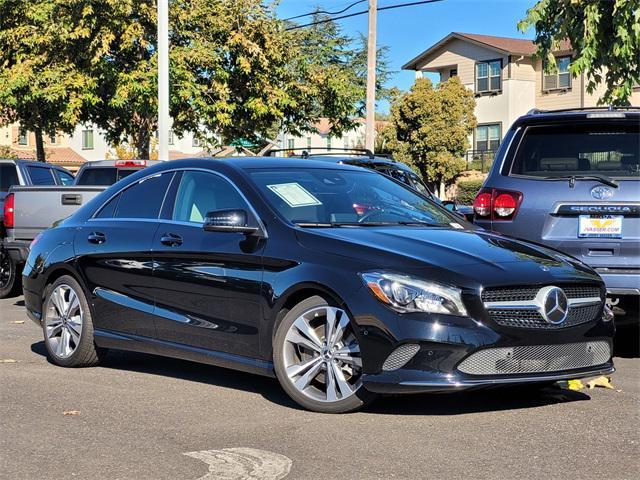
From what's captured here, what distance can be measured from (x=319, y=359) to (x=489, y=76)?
45.1 m

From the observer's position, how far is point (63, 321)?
7.88m

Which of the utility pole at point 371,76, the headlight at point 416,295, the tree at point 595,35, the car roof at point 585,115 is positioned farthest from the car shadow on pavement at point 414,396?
the utility pole at point 371,76

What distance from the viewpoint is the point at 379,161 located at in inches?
480

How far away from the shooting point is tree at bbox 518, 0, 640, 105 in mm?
13266

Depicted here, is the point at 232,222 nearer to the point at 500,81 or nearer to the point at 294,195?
the point at 294,195

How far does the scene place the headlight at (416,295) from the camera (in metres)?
5.63

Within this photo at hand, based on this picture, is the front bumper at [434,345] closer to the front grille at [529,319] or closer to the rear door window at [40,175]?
the front grille at [529,319]

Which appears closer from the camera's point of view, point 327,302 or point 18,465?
point 18,465

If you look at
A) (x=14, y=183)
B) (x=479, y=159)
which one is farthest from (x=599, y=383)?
(x=479, y=159)

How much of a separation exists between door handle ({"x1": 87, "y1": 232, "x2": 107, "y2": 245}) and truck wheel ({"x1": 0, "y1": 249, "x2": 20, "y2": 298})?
584 centimetres

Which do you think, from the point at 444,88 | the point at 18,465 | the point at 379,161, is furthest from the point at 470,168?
the point at 18,465

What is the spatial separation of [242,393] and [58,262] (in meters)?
2.16

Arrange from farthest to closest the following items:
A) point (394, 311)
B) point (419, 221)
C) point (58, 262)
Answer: point (58, 262) → point (419, 221) → point (394, 311)

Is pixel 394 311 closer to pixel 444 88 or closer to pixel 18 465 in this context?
pixel 18 465
